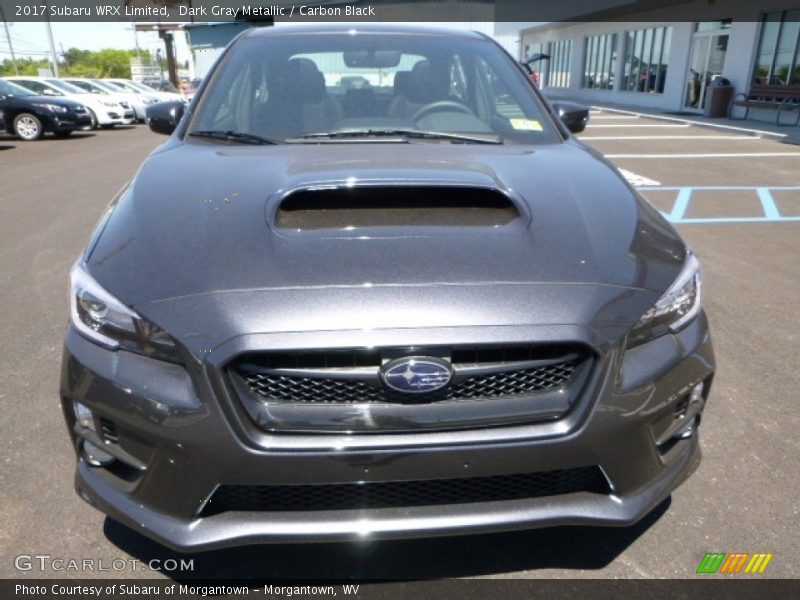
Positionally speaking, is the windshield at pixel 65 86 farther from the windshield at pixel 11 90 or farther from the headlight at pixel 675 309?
the headlight at pixel 675 309

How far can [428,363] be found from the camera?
1.58 meters

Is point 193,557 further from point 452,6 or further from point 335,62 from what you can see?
point 452,6

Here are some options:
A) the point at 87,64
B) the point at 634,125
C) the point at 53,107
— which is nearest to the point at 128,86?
the point at 53,107

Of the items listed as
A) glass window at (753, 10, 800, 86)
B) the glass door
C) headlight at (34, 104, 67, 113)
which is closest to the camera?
headlight at (34, 104, 67, 113)

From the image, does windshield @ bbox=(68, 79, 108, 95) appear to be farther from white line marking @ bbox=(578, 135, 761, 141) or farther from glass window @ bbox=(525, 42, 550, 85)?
glass window @ bbox=(525, 42, 550, 85)

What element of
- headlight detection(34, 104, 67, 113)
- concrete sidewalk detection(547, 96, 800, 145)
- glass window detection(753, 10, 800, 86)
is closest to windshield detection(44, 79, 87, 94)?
headlight detection(34, 104, 67, 113)

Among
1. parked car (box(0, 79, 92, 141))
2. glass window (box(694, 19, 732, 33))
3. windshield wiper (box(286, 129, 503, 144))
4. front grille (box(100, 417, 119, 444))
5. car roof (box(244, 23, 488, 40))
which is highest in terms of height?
glass window (box(694, 19, 732, 33))

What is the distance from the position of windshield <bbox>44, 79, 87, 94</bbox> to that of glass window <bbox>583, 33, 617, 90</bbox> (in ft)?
66.2

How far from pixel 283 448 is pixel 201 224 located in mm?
766

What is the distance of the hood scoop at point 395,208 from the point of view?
1.91 metres

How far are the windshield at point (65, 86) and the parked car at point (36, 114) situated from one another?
3257 mm

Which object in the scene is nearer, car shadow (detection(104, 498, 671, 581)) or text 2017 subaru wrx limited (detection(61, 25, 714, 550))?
text 2017 subaru wrx limited (detection(61, 25, 714, 550))

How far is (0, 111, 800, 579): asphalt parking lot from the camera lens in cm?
209

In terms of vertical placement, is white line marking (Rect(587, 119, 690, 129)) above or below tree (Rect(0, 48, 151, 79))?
below
